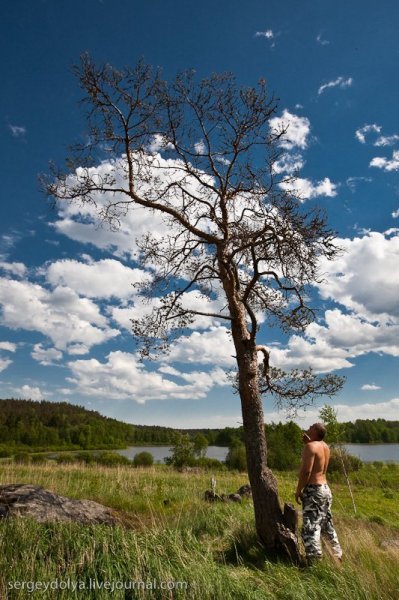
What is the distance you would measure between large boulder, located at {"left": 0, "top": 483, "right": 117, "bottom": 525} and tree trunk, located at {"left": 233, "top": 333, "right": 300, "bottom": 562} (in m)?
2.68

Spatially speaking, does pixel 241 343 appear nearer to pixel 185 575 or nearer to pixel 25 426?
pixel 185 575

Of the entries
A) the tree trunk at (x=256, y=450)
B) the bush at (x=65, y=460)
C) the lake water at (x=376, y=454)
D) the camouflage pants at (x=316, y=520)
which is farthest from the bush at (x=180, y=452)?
the lake water at (x=376, y=454)

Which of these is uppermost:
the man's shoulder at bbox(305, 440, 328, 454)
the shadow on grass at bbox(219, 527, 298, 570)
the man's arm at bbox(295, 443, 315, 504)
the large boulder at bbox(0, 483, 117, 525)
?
the man's shoulder at bbox(305, 440, 328, 454)

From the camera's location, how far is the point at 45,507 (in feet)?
23.0

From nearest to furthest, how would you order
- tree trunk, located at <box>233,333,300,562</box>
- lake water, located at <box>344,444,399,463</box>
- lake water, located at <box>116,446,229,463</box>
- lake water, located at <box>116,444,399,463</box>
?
1. tree trunk, located at <box>233,333,300,562</box>
2. lake water, located at <box>344,444,399,463</box>
3. lake water, located at <box>116,444,399,463</box>
4. lake water, located at <box>116,446,229,463</box>

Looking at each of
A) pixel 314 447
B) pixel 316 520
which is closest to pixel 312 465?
pixel 314 447

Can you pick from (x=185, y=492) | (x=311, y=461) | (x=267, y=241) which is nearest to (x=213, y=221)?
(x=267, y=241)

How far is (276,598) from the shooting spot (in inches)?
166

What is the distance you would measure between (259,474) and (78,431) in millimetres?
119687

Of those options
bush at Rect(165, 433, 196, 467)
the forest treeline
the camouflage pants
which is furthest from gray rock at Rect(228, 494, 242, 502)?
the forest treeline

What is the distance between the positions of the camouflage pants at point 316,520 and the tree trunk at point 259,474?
0.38 meters

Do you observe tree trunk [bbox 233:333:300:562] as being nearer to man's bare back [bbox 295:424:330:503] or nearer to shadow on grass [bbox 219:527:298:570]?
shadow on grass [bbox 219:527:298:570]

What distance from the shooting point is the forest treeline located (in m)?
103

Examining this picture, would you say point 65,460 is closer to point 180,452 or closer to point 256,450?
point 180,452
